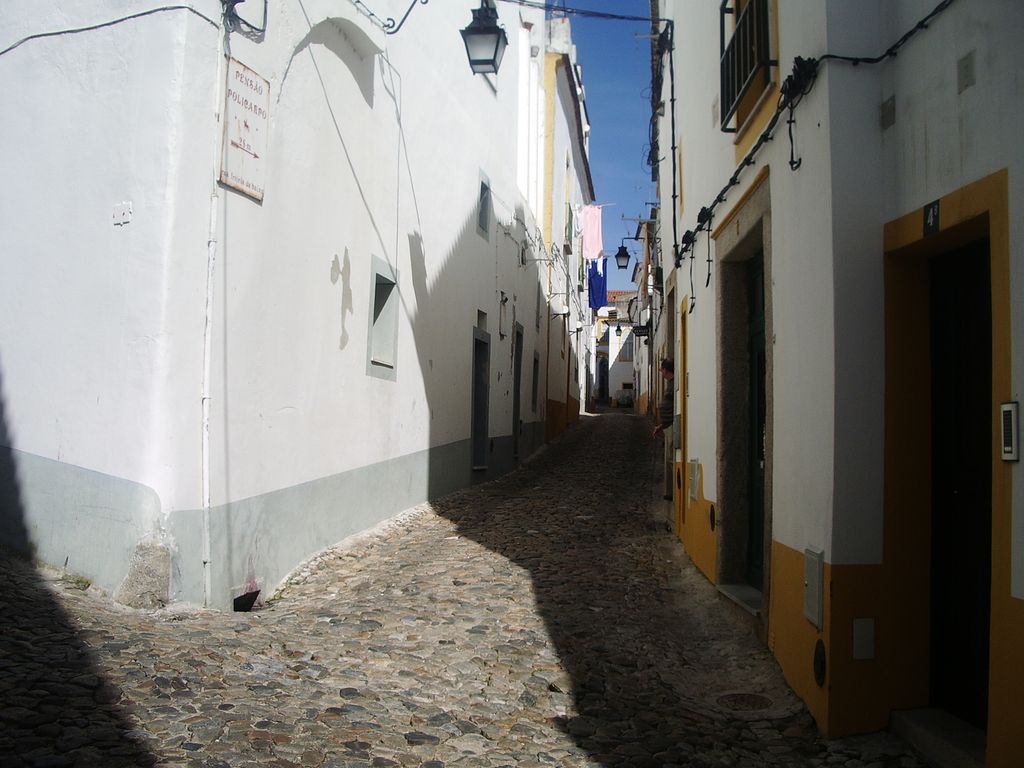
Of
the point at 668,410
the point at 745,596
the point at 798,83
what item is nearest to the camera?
the point at 798,83

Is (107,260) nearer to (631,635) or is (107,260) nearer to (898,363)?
(631,635)

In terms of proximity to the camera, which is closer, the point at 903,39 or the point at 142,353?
the point at 903,39

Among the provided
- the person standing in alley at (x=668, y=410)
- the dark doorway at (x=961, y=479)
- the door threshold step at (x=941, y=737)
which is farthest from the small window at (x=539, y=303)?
the door threshold step at (x=941, y=737)

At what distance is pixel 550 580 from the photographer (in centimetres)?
658

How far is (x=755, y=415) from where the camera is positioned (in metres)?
6.23

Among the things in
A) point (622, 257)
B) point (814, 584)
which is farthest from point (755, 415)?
point (622, 257)

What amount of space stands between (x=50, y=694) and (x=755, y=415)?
476cm

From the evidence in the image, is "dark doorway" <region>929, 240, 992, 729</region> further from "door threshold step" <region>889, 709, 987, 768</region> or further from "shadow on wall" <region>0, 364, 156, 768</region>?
"shadow on wall" <region>0, 364, 156, 768</region>

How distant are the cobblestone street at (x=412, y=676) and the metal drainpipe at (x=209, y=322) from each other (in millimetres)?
346

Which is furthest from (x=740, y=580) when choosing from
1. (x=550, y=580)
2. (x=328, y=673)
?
(x=328, y=673)

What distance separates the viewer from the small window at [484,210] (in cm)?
1260

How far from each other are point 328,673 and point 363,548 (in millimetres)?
2978

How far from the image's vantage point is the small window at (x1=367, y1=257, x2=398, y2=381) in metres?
8.34

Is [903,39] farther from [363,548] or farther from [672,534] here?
[672,534]
